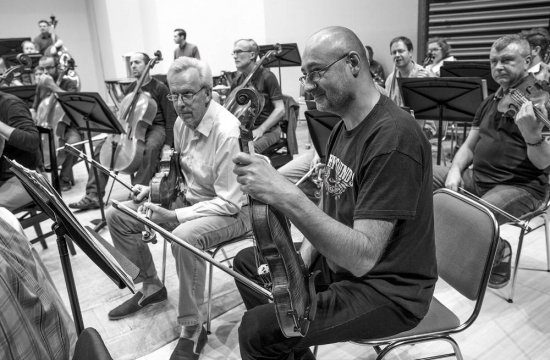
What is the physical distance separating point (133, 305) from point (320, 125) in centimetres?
153

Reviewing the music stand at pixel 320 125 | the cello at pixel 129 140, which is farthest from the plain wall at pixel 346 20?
the music stand at pixel 320 125

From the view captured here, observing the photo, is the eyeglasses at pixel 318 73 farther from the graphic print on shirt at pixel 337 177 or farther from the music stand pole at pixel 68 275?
the music stand pole at pixel 68 275

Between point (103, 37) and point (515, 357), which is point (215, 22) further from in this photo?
point (515, 357)

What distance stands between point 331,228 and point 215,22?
9272mm

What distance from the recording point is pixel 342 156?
4.83ft

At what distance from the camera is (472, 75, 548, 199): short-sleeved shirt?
247 centimetres

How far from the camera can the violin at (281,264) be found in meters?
1.17

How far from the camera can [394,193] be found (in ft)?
4.05

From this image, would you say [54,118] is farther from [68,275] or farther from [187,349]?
→ [68,275]

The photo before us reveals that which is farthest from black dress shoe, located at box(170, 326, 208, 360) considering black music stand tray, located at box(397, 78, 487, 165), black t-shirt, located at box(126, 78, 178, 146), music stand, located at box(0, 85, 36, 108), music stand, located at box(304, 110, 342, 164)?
music stand, located at box(0, 85, 36, 108)

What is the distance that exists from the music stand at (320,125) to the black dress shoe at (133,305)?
4.17ft

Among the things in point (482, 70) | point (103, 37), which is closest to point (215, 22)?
point (103, 37)

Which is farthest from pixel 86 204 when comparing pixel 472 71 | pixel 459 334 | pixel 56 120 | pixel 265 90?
pixel 472 71

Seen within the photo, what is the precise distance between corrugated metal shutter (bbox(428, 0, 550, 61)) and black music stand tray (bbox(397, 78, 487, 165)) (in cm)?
325
